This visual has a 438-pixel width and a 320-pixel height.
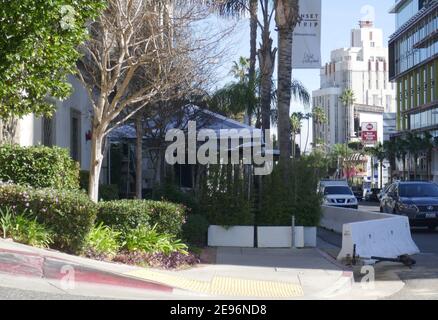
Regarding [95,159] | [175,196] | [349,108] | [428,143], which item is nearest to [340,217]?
[175,196]

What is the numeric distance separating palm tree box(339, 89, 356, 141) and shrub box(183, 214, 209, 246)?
110 meters

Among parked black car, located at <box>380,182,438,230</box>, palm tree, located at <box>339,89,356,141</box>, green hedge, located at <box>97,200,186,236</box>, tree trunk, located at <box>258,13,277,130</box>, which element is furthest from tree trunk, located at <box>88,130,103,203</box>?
palm tree, located at <box>339,89,356,141</box>

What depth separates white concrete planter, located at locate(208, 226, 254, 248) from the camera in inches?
632

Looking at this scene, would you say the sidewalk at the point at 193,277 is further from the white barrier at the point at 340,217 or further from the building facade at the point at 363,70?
the building facade at the point at 363,70

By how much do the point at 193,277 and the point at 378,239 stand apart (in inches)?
193

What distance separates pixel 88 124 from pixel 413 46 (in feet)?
196

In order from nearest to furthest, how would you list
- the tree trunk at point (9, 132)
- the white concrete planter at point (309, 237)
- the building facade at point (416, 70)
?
1. the tree trunk at point (9, 132)
2. the white concrete planter at point (309, 237)
3. the building facade at point (416, 70)

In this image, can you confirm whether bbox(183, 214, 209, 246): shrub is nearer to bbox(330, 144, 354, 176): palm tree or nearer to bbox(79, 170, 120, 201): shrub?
bbox(79, 170, 120, 201): shrub

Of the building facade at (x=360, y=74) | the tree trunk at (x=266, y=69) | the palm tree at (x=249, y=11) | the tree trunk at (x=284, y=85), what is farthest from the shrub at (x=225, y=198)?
the building facade at (x=360, y=74)

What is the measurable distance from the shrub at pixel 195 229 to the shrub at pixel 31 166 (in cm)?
307

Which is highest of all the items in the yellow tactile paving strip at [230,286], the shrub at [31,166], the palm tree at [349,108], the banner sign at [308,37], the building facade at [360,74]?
the building facade at [360,74]

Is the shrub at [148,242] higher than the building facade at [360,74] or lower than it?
lower

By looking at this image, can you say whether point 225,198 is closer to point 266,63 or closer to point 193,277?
point 193,277

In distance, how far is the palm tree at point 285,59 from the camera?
735 inches
